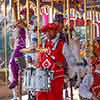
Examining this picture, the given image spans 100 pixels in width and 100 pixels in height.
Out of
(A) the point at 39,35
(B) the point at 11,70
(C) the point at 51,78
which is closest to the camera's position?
(C) the point at 51,78

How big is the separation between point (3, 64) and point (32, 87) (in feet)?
23.1

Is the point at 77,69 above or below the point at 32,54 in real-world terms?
below

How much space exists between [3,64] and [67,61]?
278 inches

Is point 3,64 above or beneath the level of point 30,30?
beneath

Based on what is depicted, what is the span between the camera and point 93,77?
4.94 m

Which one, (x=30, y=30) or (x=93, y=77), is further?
(x=30, y=30)

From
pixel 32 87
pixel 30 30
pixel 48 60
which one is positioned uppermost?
pixel 30 30

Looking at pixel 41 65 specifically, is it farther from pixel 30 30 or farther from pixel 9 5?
pixel 9 5

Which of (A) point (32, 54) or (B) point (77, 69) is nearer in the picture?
(B) point (77, 69)

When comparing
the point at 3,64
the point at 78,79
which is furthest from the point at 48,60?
the point at 3,64

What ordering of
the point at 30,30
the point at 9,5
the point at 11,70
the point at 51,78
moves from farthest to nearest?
the point at 9,5
the point at 11,70
the point at 30,30
the point at 51,78

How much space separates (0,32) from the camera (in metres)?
12.9

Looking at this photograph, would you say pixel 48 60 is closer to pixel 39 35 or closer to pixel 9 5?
pixel 39 35

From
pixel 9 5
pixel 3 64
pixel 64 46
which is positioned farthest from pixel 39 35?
pixel 3 64
